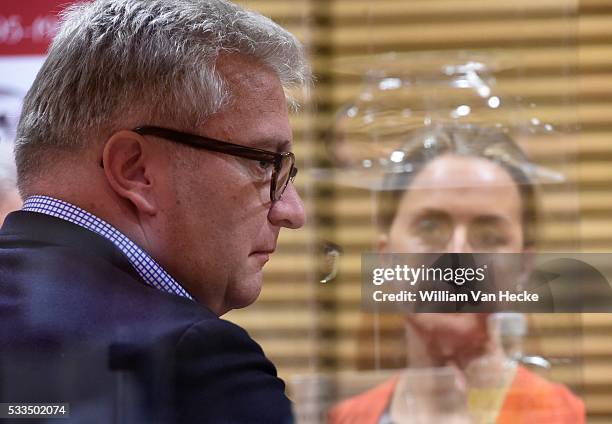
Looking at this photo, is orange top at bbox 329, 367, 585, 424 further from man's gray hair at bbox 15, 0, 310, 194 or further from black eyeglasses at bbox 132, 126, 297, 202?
man's gray hair at bbox 15, 0, 310, 194

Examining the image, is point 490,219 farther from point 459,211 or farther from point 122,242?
point 122,242

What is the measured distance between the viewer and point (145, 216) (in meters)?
1.68

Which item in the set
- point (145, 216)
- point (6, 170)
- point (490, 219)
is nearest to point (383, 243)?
point (490, 219)

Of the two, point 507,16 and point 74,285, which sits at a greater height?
point 507,16

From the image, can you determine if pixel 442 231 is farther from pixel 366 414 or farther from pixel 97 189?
pixel 97 189

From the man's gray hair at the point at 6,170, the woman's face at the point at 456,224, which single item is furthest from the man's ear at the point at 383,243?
the man's gray hair at the point at 6,170

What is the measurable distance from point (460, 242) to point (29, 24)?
111cm

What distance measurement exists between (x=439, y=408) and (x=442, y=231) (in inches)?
12.6

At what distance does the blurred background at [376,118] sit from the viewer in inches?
66.7

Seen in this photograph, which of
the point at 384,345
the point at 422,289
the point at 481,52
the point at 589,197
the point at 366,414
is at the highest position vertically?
the point at 481,52

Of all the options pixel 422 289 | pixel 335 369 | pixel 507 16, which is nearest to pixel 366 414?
pixel 335 369

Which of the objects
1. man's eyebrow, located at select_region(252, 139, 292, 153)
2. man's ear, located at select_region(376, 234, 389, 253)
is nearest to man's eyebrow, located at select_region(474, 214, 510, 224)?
man's ear, located at select_region(376, 234, 389, 253)

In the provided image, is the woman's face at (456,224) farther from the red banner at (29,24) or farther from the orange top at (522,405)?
the red banner at (29,24)

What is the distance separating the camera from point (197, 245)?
1697mm
